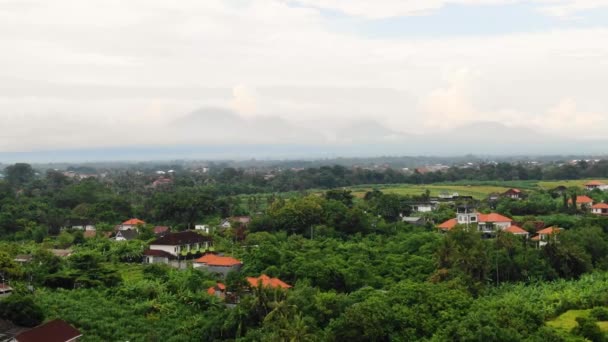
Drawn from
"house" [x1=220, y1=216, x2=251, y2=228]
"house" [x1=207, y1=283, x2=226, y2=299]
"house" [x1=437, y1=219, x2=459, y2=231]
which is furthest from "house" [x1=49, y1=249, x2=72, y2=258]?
"house" [x1=437, y1=219, x2=459, y2=231]

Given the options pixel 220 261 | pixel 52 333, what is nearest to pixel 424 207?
pixel 220 261

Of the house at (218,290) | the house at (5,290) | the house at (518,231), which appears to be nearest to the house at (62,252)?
the house at (5,290)

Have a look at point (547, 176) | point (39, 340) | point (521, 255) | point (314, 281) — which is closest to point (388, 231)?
point (521, 255)

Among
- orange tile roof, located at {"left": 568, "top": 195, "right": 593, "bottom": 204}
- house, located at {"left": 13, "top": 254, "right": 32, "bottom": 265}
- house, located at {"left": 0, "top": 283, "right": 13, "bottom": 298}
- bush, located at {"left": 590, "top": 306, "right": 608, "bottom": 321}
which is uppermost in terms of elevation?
orange tile roof, located at {"left": 568, "top": 195, "right": 593, "bottom": 204}

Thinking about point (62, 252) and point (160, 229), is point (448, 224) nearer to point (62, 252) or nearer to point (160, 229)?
point (160, 229)

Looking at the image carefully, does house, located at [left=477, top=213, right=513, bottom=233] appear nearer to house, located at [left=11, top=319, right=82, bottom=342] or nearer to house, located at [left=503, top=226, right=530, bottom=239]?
house, located at [left=503, top=226, right=530, bottom=239]
